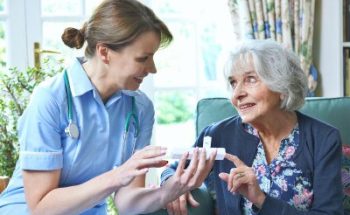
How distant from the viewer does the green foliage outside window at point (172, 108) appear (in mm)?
3055

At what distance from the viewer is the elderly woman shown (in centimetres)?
174

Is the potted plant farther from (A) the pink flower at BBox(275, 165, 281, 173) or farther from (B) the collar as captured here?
(A) the pink flower at BBox(275, 165, 281, 173)

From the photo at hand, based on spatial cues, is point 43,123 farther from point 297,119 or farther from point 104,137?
point 297,119

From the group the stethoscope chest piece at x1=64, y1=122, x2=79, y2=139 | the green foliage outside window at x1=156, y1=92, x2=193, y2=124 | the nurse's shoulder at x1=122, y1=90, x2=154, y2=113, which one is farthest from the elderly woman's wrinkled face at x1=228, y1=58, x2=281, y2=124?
the green foliage outside window at x1=156, y1=92, x2=193, y2=124

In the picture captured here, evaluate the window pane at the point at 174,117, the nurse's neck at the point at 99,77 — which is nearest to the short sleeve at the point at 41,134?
the nurse's neck at the point at 99,77

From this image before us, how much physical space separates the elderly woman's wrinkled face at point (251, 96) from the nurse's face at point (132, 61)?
38cm

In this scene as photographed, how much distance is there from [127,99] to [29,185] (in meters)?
0.39

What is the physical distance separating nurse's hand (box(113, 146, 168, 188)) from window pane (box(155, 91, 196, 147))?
1611mm

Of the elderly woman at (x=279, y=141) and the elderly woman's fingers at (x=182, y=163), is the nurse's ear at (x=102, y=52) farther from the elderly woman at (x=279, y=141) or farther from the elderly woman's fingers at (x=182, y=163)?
the elderly woman at (x=279, y=141)

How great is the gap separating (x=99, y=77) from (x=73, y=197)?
0.35m

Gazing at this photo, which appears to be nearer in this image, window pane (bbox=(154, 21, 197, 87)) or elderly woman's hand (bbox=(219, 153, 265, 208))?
elderly woman's hand (bbox=(219, 153, 265, 208))

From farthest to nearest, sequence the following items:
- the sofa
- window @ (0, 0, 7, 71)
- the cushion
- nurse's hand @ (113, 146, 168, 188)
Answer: window @ (0, 0, 7, 71), the sofa, the cushion, nurse's hand @ (113, 146, 168, 188)

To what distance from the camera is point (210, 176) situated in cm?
203

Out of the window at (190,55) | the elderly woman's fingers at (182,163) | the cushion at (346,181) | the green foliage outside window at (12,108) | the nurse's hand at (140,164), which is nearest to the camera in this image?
the nurse's hand at (140,164)
